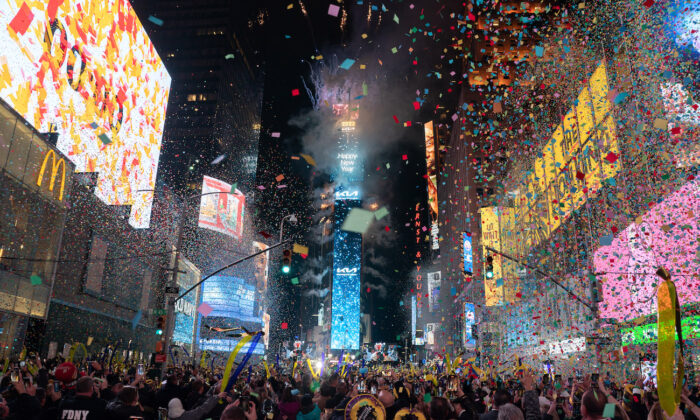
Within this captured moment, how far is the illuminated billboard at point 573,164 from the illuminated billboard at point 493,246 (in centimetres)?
1239

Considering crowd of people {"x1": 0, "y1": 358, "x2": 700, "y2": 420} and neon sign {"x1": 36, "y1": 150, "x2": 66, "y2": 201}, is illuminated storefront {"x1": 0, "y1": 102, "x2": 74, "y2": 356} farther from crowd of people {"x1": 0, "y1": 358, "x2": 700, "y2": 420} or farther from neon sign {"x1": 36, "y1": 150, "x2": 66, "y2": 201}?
crowd of people {"x1": 0, "y1": 358, "x2": 700, "y2": 420}

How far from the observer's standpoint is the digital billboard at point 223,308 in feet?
241

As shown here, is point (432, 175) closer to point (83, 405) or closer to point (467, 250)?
point (467, 250)

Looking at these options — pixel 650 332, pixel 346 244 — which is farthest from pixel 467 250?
pixel 346 244

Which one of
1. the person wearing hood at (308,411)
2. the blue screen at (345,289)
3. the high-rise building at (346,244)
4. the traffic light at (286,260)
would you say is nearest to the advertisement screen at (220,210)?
the traffic light at (286,260)

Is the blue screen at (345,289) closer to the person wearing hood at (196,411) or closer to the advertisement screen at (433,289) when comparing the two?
the advertisement screen at (433,289)

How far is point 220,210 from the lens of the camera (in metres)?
74.8

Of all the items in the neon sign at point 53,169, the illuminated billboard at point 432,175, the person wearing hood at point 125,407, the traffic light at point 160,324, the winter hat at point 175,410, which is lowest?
the winter hat at point 175,410

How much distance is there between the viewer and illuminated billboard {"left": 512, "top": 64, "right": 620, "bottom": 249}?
28.0 m

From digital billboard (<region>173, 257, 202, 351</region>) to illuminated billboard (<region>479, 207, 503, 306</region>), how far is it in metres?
34.4

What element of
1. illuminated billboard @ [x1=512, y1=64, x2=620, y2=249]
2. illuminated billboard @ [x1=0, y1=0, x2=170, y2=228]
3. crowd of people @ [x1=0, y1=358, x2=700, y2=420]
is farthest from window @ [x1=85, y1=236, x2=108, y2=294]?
illuminated billboard @ [x1=512, y1=64, x2=620, y2=249]

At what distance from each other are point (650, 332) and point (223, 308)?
60425 mm

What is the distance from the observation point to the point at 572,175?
33188 millimetres

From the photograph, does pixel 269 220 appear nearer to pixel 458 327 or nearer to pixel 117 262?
pixel 458 327
